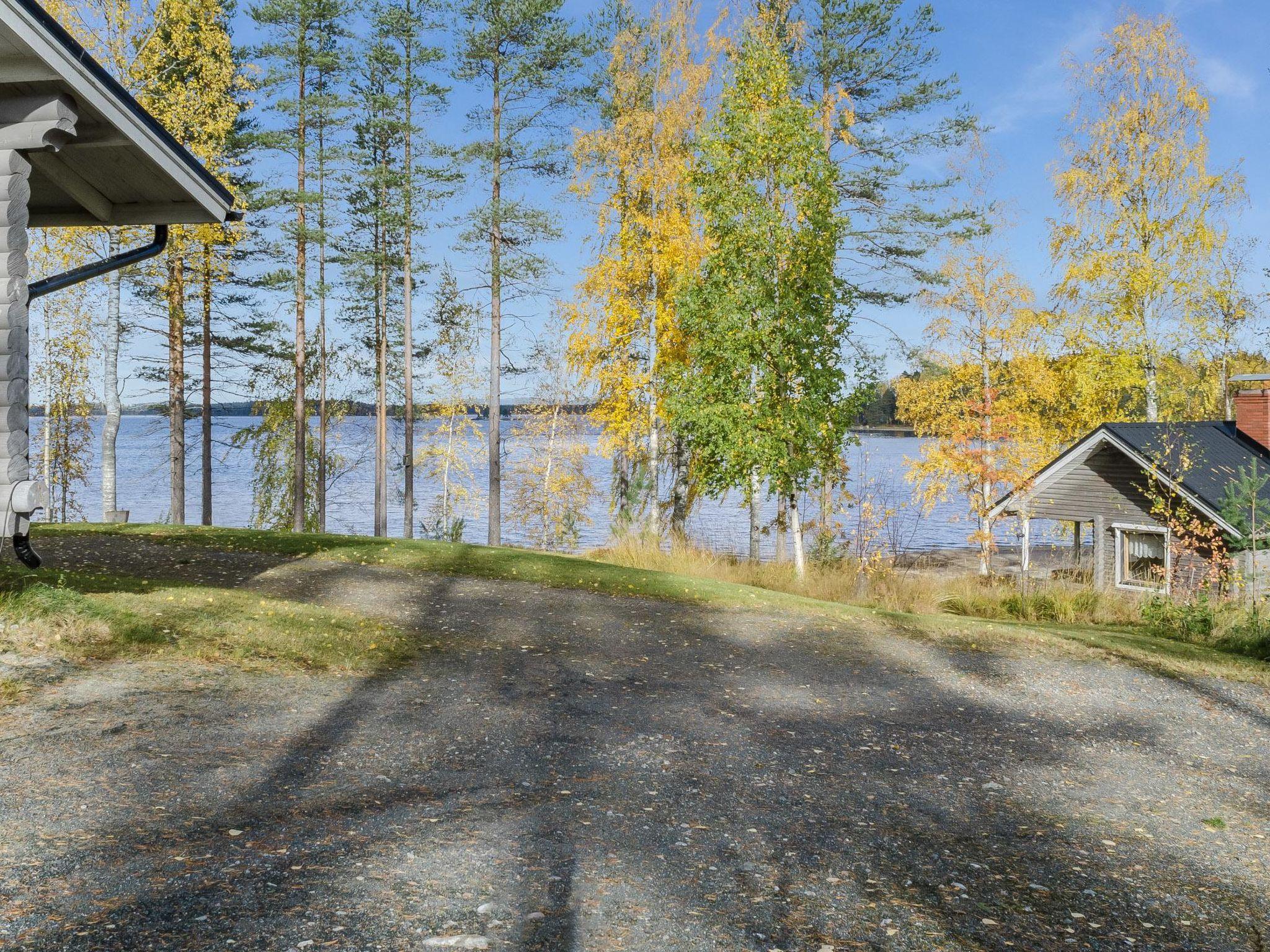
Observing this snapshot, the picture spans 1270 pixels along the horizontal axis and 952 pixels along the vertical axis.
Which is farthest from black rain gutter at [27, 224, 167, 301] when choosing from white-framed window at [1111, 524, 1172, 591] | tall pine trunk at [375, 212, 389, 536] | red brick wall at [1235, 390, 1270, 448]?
red brick wall at [1235, 390, 1270, 448]

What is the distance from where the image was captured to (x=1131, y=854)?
14.7ft

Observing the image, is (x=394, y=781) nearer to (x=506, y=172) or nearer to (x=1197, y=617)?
(x=1197, y=617)

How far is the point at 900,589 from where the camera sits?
15484 mm

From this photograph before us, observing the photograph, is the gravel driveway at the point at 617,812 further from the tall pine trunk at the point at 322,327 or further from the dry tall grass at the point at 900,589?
the tall pine trunk at the point at 322,327

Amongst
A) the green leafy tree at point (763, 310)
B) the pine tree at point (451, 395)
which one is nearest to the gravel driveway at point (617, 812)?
the green leafy tree at point (763, 310)

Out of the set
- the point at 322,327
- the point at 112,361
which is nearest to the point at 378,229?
the point at 322,327

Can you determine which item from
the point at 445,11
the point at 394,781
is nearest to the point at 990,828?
the point at 394,781

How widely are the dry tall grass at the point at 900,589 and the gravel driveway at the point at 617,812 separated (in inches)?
268

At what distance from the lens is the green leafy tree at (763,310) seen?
16.2 metres

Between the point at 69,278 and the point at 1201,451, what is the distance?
20147 millimetres

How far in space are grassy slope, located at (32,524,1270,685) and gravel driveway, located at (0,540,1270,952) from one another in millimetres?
2190

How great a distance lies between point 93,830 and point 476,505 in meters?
35.4

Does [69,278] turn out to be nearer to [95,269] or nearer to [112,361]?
[95,269]

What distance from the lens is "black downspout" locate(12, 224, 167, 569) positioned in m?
7.17
